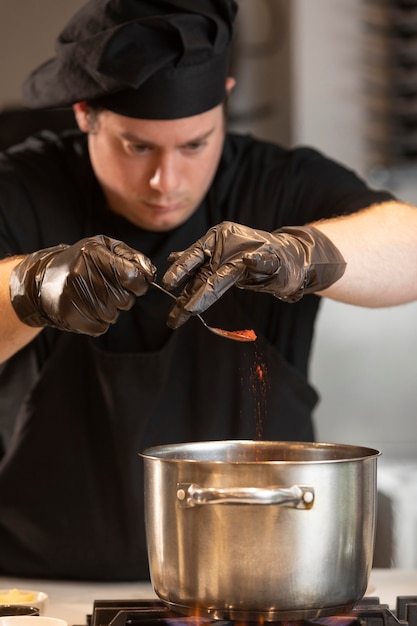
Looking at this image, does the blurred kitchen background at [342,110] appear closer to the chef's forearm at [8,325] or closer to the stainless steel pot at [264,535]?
the chef's forearm at [8,325]

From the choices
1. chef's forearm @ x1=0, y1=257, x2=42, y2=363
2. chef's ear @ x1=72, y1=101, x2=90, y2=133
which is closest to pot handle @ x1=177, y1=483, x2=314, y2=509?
chef's forearm @ x1=0, y1=257, x2=42, y2=363

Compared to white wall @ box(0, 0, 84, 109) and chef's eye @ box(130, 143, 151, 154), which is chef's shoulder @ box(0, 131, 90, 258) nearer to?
chef's eye @ box(130, 143, 151, 154)

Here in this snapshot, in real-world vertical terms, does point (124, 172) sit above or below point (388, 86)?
below

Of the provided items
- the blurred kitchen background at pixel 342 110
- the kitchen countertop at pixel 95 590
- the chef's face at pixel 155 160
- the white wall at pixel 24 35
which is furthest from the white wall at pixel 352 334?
the kitchen countertop at pixel 95 590

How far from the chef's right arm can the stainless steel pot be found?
0.29 meters

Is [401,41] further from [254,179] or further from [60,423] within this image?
[60,423]

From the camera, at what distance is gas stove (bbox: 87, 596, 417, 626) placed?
4.01ft

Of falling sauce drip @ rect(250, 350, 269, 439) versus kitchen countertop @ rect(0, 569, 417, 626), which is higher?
falling sauce drip @ rect(250, 350, 269, 439)

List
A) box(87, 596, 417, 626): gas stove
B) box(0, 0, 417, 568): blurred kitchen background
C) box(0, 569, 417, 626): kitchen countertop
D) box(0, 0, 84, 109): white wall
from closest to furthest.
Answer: box(87, 596, 417, 626): gas stove, box(0, 569, 417, 626): kitchen countertop, box(0, 0, 417, 568): blurred kitchen background, box(0, 0, 84, 109): white wall

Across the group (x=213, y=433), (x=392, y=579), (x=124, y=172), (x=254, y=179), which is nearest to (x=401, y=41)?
(x=254, y=179)

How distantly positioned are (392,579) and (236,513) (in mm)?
689

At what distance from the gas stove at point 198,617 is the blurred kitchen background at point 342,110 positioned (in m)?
1.80

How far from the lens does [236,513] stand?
44.8 inches

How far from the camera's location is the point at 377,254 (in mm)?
1802
